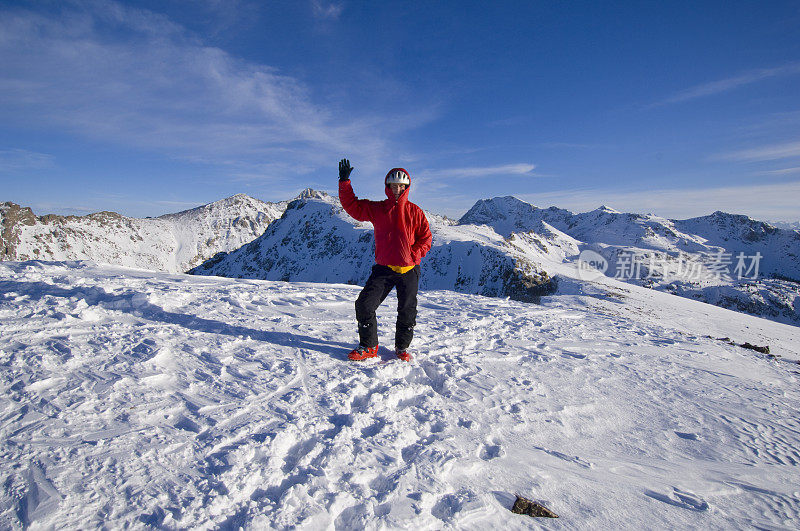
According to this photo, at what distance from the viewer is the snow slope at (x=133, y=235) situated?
117 meters

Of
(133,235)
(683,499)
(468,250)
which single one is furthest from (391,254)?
(133,235)

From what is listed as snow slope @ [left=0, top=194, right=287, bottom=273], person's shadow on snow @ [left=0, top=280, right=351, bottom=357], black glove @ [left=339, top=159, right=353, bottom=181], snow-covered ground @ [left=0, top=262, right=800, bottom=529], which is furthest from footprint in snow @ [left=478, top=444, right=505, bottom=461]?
snow slope @ [left=0, top=194, right=287, bottom=273]

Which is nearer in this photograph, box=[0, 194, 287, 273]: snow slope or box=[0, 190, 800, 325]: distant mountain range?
box=[0, 190, 800, 325]: distant mountain range

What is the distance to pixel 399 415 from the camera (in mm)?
3674

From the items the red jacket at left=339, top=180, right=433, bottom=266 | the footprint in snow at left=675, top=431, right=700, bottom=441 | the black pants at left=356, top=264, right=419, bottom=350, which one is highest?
the red jacket at left=339, top=180, right=433, bottom=266

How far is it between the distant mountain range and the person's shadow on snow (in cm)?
3474

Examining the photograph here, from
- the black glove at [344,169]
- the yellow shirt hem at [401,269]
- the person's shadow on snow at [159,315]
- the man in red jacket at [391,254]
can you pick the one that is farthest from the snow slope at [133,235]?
the yellow shirt hem at [401,269]

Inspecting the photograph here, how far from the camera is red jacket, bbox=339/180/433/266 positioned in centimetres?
521

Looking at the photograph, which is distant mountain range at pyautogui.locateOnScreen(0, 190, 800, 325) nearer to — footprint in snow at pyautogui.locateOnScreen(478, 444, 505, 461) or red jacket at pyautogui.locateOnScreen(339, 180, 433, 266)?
red jacket at pyautogui.locateOnScreen(339, 180, 433, 266)

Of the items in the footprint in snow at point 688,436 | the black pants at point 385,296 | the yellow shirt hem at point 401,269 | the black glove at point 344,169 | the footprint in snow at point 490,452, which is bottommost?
the footprint in snow at point 688,436

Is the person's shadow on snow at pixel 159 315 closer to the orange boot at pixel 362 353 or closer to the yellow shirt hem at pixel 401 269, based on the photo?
the orange boot at pixel 362 353

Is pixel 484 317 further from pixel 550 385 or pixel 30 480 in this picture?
pixel 30 480

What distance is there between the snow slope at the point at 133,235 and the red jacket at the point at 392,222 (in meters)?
117

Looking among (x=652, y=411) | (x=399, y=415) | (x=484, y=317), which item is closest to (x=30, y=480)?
(x=399, y=415)
